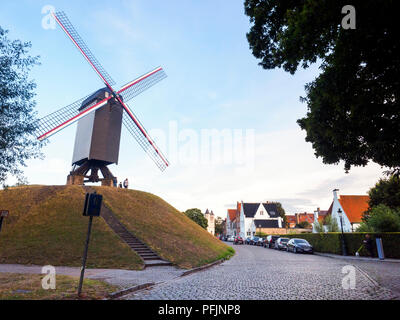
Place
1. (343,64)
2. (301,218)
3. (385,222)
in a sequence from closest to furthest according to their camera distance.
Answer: (343,64) → (385,222) → (301,218)

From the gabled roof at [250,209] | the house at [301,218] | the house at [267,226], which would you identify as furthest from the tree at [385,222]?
the house at [301,218]

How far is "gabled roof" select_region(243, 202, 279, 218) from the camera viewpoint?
8019 centimetres

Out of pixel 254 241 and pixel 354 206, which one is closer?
pixel 354 206

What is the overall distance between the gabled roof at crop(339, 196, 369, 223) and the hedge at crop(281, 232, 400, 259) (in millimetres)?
17794

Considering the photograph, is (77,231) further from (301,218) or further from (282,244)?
(301,218)

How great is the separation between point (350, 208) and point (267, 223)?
1248 inches

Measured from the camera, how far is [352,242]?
23875 mm

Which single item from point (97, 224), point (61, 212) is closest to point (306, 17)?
point (97, 224)

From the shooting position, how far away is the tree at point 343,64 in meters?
6.46

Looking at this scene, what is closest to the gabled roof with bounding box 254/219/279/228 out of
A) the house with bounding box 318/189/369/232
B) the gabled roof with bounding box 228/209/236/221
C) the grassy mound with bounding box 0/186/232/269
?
the gabled roof with bounding box 228/209/236/221

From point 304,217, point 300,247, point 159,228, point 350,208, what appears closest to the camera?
point 159,228

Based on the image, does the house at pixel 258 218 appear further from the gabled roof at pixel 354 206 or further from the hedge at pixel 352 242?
the hedge at pixel 352 242

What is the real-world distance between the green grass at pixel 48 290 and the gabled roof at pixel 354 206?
46952 mm

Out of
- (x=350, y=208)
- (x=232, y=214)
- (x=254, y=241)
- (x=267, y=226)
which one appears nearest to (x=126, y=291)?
(x=254, y=241)
